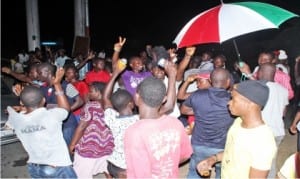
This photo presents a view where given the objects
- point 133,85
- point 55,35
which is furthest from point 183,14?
point 133,85

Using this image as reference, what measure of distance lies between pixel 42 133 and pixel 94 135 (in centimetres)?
85

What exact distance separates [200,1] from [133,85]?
2218cm

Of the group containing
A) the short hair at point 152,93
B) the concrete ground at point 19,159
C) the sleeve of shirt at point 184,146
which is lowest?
the concrete ground at point 19,159

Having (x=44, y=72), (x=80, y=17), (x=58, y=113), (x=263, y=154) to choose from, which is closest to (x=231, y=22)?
(x=263, y=154)

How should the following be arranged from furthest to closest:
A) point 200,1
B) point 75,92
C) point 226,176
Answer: point 200,1, point 75,92, point 226,176

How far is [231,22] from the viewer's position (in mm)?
4031

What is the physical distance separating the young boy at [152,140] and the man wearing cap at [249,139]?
422 millimetres

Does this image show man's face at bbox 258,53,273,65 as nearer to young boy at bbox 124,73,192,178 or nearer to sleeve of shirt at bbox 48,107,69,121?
young boy at bbox 124,73,192,178

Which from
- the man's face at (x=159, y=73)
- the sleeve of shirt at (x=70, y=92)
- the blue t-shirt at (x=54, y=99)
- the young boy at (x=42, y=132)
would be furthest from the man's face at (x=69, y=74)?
the young boy at (x=42, y=132)

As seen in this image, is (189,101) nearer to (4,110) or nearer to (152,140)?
(152,140)

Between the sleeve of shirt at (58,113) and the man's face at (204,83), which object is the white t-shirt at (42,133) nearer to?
the sleeve of shirt at (58,113)

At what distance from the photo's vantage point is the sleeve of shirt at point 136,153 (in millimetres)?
2492

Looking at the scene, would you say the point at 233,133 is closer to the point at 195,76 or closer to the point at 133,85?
the point at 195,76

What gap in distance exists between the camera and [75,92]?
185 inches
